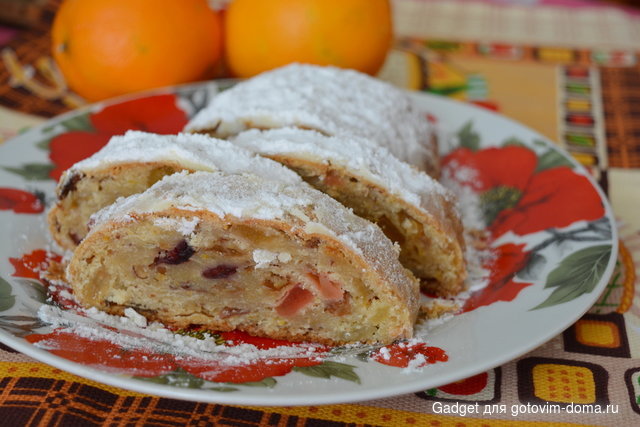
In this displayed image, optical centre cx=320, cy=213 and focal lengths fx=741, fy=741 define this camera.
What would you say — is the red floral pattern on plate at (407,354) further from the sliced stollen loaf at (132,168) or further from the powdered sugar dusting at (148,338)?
the sliced stollen loaf at (132,168)

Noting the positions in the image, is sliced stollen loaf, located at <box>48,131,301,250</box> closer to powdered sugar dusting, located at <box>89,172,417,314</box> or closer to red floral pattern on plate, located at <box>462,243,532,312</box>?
powdered sugar dusting, located at <box>89,172,417,314</box>

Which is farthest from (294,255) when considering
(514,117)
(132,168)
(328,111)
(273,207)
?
(514,117)

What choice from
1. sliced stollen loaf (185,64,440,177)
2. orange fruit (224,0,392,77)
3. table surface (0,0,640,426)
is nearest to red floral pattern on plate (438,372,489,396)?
table surface (0,0,640,426)

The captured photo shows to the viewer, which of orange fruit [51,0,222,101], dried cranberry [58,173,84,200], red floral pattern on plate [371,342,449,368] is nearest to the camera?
red floral pattern on plate [371,342,449,368]

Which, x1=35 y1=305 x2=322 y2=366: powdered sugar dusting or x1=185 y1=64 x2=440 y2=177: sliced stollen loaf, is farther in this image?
x1=185 y1=64 x2=440 y2=177: sliced stollen loaf

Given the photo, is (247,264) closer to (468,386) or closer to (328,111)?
(468,386)

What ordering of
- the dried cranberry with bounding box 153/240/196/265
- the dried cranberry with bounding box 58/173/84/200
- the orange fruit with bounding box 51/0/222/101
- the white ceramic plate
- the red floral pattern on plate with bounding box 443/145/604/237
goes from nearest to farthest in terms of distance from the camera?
1. the white ceramic plate
2. the dried cranberry with bounding box 153/240/196/265
3. the dried cranberry with bounding box 58/173/84/200
4. the red floral pattern on plate with bounding box 443/145/604/237
5. the orange fruit with bounding box 51/0/222/101
